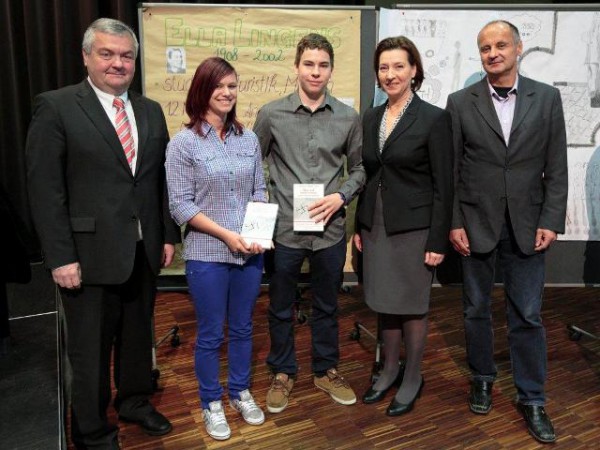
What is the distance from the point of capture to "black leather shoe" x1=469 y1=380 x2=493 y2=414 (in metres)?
2.70

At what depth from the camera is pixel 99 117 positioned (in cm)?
208

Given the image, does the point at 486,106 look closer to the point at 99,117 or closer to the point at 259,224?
the point at 259,224

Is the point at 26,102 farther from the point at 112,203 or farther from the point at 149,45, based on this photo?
the point at 112,203

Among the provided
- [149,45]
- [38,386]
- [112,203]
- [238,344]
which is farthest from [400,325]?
[149,45]

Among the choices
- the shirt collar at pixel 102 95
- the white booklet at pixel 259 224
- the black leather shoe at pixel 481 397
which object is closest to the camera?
the shirt collar at pixel 102 95

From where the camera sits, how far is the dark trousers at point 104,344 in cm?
218

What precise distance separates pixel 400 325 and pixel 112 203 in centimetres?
138

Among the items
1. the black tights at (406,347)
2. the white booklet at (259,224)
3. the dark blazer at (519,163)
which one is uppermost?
the dark blazer at (519,163)

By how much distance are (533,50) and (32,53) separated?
3.37 metres

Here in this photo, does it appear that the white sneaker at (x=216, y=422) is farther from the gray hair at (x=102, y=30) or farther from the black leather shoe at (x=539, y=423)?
the gray hair at (x=102, y=30)

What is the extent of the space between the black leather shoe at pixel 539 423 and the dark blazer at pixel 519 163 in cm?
72

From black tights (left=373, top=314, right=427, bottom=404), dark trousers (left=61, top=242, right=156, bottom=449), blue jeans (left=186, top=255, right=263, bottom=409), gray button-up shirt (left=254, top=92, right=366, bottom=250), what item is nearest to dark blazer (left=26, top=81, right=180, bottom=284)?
dark trousers (left=61, top=242, right=156, bottom=449)

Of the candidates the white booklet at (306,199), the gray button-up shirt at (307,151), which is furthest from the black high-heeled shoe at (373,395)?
the white booklet at (306,199)

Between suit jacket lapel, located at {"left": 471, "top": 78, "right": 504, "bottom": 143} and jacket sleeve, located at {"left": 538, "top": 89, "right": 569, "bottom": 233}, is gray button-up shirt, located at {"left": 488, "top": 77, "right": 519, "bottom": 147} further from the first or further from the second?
jacket sleeve, located at {"left": 538, "top": 89, "right": 569, "bottom": 233}
